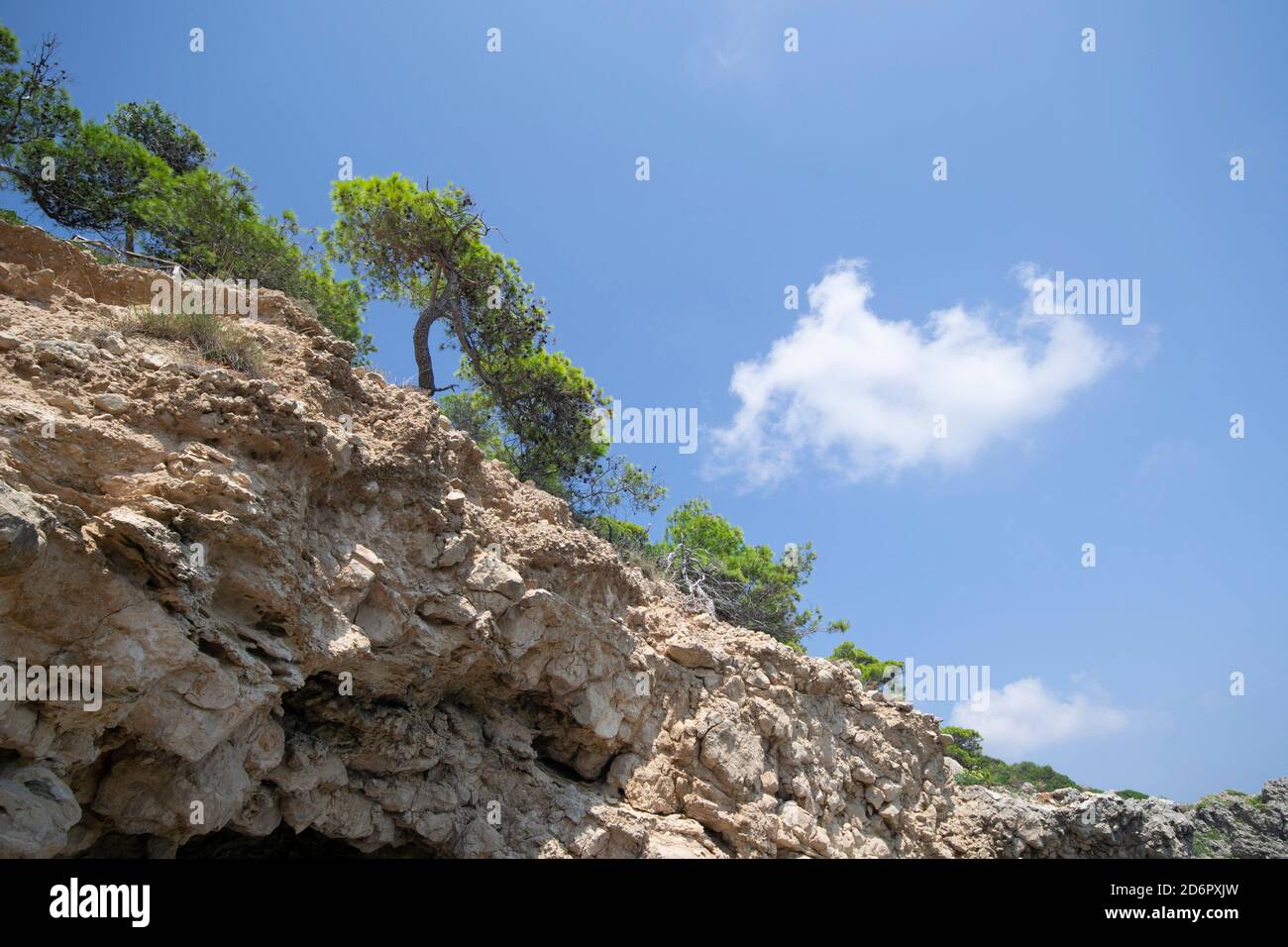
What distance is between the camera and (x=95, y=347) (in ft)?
20.2

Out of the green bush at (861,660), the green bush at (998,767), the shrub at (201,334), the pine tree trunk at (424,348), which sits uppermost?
the pine tree trunk at (424,348)

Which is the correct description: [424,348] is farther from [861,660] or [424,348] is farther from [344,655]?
[861,660]

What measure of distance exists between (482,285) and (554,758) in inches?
423

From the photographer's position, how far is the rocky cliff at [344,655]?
4.93 meters

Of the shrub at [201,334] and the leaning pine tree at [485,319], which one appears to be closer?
the shrub at [201,334]

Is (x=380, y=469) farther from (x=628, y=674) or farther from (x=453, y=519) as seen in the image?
(x=628, y=674)

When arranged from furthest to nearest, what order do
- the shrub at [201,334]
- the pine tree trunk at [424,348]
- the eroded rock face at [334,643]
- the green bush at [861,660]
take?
the green bush at [861,660] < the pine tree trunk at [424,348] < the shrub at [201,334] < the eroded rock face at [334,643]

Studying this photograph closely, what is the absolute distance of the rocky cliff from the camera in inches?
194

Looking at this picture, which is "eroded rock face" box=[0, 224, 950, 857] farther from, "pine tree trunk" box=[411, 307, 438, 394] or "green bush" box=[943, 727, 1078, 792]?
"green bush" box=[943, 727, 1078, 792]

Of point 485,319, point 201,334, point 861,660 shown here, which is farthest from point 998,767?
point 201,334

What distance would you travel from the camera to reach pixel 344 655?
6449 millimetres

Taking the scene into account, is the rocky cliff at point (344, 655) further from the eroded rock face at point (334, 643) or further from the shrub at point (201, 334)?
the shrub at point (201, 334)

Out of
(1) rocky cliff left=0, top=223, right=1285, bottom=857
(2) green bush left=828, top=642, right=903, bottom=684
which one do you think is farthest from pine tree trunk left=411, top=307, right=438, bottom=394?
(2) green bush left=828, top=642, right=903, bottom=684

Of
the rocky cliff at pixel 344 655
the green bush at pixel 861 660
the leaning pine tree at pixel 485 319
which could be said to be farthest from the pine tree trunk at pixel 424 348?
the green bush at pixel 861 660
